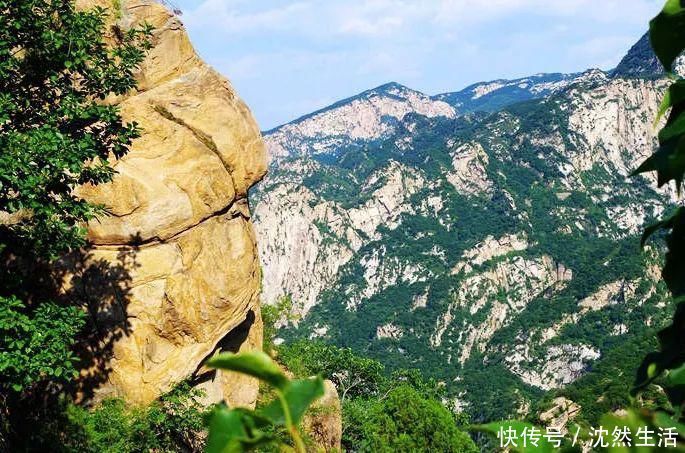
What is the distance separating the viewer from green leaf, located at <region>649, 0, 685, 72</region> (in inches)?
67.7

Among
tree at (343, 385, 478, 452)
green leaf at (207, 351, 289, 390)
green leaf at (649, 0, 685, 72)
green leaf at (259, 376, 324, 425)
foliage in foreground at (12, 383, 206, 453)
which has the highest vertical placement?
green leaf at (649, 0, 685, 72)

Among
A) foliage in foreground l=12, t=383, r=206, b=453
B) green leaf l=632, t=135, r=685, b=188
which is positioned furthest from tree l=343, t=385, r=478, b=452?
green leaf l=632, t=135, r=685, b=188

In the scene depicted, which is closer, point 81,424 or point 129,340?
point 81,424

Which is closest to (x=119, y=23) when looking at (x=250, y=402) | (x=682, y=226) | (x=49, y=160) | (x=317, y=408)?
(x=49, y=160)

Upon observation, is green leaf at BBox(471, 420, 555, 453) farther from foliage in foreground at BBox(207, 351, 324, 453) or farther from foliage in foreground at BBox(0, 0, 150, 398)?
foliage in foreground at BBox(0, 0, 150, 398)

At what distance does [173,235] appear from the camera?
18.8 meters

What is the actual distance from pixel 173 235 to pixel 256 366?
61.0 feet

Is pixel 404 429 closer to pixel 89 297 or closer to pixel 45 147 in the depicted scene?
pixel 89 297

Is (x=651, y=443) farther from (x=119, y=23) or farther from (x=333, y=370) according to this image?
(x=333, y=370)

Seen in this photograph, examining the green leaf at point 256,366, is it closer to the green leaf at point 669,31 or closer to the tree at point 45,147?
the green leaf at point 669,31

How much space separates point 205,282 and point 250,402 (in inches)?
233

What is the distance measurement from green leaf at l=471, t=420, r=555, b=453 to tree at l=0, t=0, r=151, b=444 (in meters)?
9.90

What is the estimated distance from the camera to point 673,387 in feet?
6.21

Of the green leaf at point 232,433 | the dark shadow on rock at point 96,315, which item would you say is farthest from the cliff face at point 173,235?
the green leaf at point 232,433
